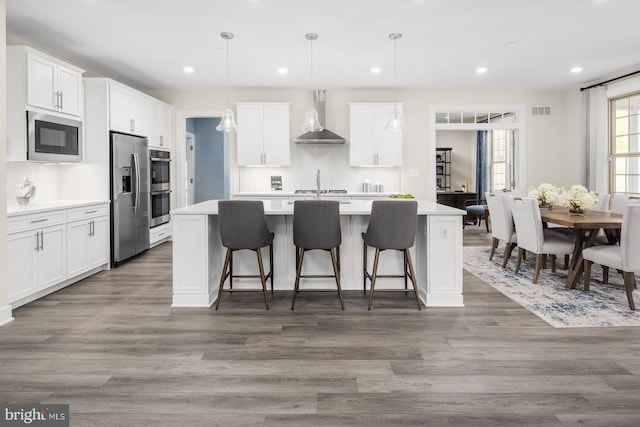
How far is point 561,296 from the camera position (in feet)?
13.4

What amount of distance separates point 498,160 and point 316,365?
8.47m

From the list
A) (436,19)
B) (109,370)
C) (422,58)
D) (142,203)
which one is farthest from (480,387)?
(142,203)

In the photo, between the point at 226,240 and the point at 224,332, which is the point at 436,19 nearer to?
the point at 226,240

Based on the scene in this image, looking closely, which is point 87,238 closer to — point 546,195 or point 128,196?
point 128,196

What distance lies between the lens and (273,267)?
4.22 m

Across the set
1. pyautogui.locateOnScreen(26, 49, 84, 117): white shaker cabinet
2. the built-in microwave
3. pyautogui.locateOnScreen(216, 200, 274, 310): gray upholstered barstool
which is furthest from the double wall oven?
pyautogui.locateOnScreen(216, 200, 274, 310): gray upholstered barstool

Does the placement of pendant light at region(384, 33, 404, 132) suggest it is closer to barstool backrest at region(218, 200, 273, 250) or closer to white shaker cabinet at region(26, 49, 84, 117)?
barstool backrest at region(218, 200, 273, 250)

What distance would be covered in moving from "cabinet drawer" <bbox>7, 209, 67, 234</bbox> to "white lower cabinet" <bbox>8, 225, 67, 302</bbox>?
1.5 inches

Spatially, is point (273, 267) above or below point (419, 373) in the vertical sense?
above

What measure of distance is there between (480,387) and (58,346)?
254cm

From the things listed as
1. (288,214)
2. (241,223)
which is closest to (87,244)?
(241,223)

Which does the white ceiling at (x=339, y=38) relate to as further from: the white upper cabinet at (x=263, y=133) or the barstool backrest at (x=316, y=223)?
the barstool backrest at (x=316, y=223)

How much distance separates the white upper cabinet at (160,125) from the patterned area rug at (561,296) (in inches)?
186

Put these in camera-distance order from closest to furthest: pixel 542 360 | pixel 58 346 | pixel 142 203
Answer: pixel 542 360, pixel 58 346, pixel 142 203
